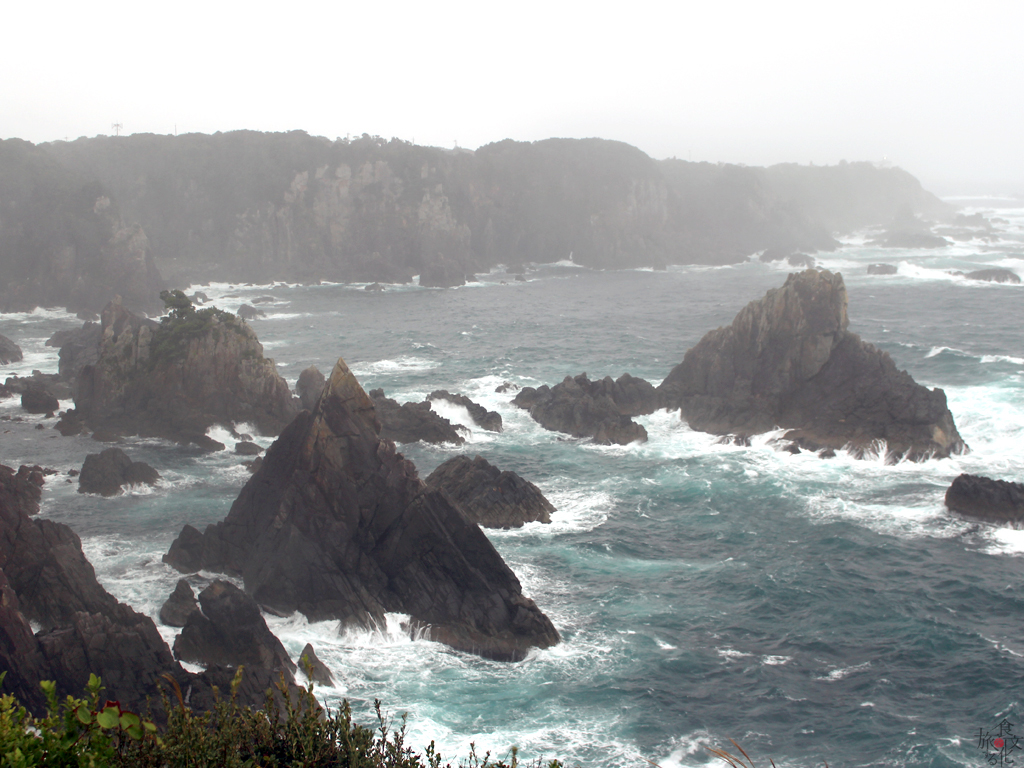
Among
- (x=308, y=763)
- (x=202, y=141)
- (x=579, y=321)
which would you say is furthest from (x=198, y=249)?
(x=308, y=763)

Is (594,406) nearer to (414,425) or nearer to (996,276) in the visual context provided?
(414,425)

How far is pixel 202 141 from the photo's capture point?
137 meters

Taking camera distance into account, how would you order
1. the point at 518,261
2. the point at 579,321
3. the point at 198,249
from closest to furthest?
1. the point at 579,321
2. the point at 198,249
3. the point at 518,261

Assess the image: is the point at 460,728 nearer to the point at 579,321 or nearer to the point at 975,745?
the point at 975,745

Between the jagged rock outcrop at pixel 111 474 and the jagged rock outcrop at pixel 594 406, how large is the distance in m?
22.4

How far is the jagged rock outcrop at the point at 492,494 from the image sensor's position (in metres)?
35.8

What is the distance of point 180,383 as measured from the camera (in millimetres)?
48719

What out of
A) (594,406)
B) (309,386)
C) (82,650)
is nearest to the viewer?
(82,650)

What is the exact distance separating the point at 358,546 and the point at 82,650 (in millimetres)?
9127

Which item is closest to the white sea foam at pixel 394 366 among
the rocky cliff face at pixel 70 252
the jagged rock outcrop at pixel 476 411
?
the jagged rock outcrop at pixel 476 411

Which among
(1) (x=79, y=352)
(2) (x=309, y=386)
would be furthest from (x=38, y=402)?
(2) (x=309, y=386)

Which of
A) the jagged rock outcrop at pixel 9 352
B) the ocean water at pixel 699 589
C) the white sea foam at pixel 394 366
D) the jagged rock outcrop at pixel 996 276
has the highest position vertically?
the jagged rock outcrop at pixel 996 276

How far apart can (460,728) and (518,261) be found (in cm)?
11603

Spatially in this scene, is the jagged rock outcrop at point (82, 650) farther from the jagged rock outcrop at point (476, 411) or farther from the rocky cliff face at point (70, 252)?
the rocky cliff face at point (70, 252)
